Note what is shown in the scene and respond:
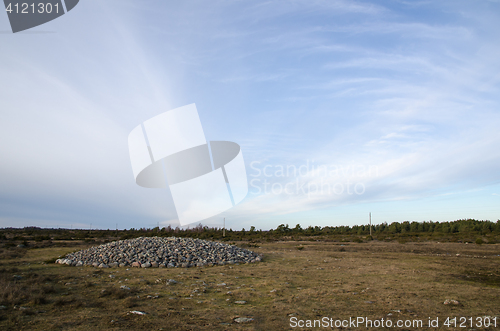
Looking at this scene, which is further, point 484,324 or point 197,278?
point 197,278

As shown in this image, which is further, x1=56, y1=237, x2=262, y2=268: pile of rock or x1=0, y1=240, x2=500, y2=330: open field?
x1=56, y1=237, x2=262, y2=268: pile of rock

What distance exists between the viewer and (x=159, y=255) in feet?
46.9

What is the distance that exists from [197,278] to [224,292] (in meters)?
2.69

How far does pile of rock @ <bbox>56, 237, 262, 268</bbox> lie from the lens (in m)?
13.5

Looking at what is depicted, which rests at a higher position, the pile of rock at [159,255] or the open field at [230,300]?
the open field at [230,300]

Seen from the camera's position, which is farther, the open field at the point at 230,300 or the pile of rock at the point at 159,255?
the pile of rock at the point at 159,255

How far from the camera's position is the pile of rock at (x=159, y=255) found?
44.2 feet

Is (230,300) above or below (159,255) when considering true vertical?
above

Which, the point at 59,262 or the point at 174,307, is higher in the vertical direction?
the point at 174,307

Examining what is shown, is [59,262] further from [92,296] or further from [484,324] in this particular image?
[484,324]

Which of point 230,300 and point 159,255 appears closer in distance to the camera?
point 230,300

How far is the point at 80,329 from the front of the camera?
4590 millimetres

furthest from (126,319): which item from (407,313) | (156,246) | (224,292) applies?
(156,246)

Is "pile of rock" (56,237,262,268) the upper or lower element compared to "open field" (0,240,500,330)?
lower
